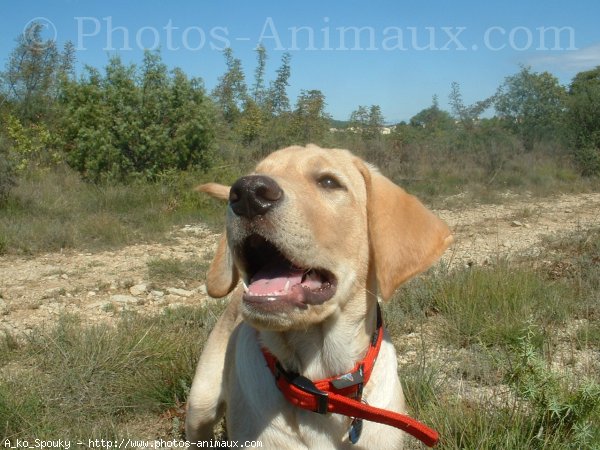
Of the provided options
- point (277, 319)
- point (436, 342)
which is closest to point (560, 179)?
point (436, 342)

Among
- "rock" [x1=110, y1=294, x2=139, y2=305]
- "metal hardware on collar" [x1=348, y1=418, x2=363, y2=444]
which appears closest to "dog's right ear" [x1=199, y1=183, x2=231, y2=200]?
"metal hardware on collar" [x1=348, y1=418, x2=363, y2=444]

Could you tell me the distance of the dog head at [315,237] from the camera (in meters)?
2.04

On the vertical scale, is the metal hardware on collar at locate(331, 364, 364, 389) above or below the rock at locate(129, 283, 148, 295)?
above

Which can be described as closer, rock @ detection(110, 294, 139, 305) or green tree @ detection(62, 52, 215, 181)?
rock @ detection(110, 294, 139, 305)

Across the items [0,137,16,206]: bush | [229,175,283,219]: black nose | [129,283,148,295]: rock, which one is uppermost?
[0,137,16,206]: bush

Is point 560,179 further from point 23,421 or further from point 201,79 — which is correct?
point 23,421

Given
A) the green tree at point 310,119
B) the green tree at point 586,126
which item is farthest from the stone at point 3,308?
the green tree at point 586,126

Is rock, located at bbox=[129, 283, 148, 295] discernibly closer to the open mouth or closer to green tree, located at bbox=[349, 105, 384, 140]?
the open mouth

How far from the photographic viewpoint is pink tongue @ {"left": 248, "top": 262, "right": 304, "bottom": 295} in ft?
7.00

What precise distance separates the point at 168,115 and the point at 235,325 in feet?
28.7

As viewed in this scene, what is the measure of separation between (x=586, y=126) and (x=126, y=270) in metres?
16.1

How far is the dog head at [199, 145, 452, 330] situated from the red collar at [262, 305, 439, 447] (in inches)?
10.1

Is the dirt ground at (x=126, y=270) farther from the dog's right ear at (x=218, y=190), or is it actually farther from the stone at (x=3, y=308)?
the dog's right ear at (x=218, y=190)

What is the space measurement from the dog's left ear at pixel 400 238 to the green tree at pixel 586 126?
16022 millimetres
